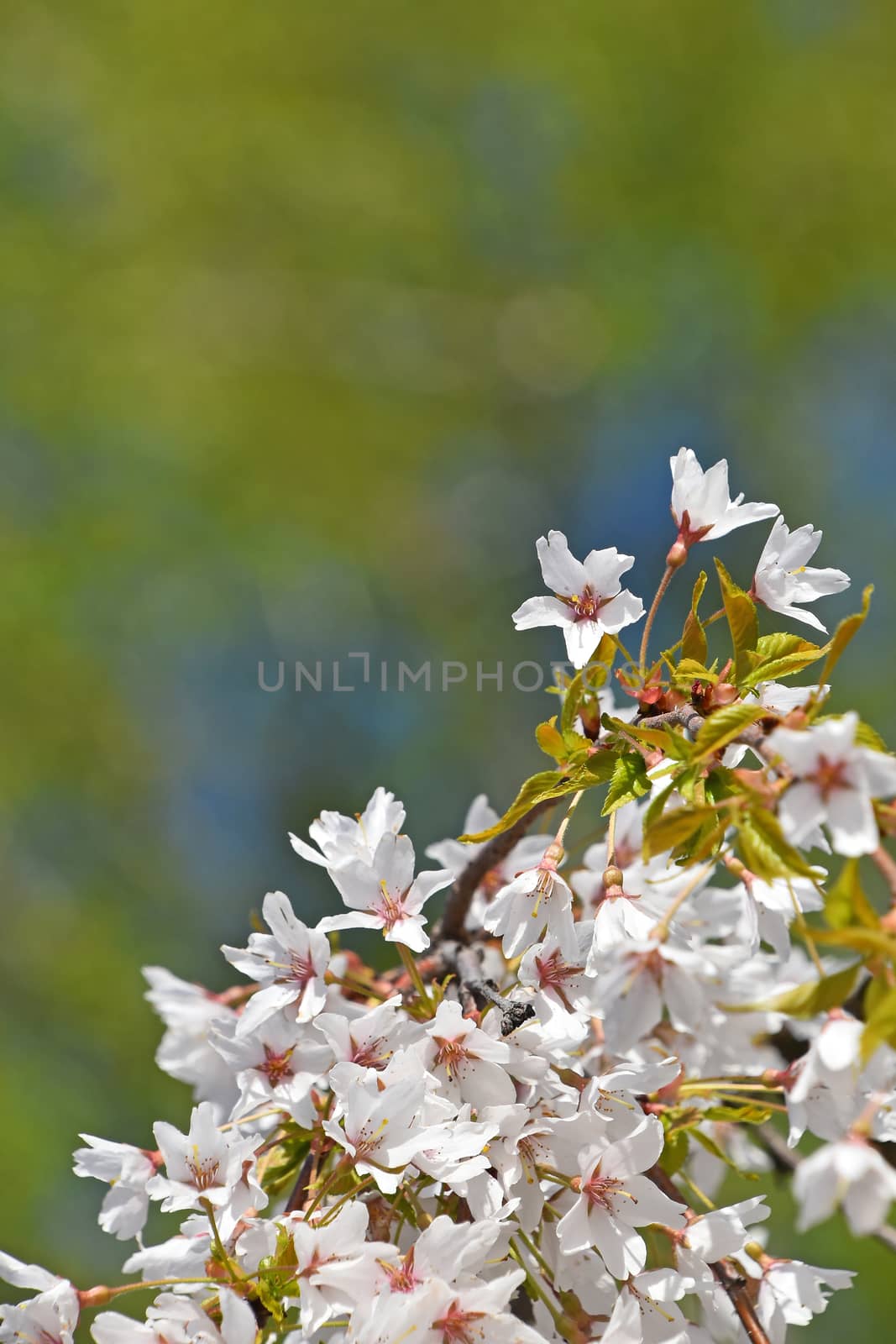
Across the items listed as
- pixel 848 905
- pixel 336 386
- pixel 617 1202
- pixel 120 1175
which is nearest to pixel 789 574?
pixel 848 905

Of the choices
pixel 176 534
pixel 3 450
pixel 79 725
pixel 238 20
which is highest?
pixel 238 20

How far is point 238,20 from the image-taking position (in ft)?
15.7

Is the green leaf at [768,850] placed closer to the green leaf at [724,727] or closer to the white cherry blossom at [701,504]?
the green leaf at [724,727]

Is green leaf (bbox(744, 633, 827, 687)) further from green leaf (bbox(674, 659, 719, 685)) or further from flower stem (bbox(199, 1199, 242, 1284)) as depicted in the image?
flower stem (bbox(199, 1199, 242, 1284))

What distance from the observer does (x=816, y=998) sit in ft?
1.53

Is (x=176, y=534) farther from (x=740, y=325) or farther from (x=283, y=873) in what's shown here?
(x=740, y=325)

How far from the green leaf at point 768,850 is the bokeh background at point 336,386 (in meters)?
2.74

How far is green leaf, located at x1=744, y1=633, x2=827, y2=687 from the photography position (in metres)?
0.61

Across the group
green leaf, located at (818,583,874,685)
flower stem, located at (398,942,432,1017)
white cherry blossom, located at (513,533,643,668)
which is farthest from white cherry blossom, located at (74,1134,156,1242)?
green leaf, located at (818,583,874,685)

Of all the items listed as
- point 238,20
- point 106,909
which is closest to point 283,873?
point 106,909

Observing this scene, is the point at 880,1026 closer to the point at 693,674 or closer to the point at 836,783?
the point at 836,783

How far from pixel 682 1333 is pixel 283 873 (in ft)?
10.3

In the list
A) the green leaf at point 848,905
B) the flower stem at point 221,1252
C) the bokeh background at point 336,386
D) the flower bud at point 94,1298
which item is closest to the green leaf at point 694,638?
the green leaf at point 848,905

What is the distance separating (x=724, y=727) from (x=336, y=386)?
423cm
